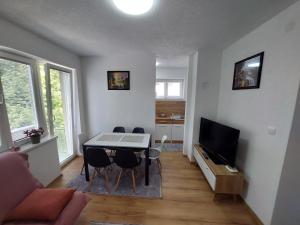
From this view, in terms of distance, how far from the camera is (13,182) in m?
1.26

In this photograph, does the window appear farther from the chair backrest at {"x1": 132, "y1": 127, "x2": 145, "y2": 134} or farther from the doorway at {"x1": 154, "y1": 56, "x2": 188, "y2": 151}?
the chair backrest at {"x1": 132, "y1": 127, "x2": 145, "y2": 134}

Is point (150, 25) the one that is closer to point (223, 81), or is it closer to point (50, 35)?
point (50, 35)

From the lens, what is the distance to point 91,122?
3551 millimetres

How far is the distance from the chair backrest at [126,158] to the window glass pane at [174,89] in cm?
316

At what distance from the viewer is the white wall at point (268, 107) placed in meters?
1.33

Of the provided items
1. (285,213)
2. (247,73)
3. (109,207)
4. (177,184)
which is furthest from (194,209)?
(247,73)

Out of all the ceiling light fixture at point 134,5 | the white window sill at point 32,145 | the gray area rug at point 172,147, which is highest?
the ceiling light fixture at point 134,5

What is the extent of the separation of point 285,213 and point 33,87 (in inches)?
149

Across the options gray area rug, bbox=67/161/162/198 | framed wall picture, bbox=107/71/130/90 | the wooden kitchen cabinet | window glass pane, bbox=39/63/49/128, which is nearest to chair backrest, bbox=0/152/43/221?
gray area rug, bbox=67/161/162/198

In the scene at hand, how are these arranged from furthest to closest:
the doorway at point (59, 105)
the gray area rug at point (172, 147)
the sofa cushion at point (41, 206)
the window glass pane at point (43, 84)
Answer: the gray area rug at point (172, 147), the doorway at point (59, 105), the window glass pane at point (43, 84), the sofa cushion at point (41, 206)

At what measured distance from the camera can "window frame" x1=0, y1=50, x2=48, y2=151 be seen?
5.81 ft

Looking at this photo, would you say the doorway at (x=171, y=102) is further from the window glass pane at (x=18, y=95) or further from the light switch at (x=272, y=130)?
the window glass pane at (x=18, y=95)

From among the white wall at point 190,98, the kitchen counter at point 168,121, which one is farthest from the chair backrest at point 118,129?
the white wall at point 190,98

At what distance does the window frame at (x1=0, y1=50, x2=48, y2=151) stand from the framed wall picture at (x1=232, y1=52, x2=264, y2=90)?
3304mm
